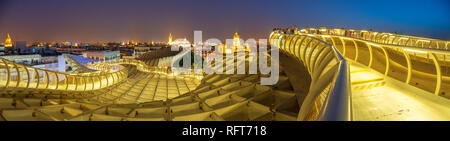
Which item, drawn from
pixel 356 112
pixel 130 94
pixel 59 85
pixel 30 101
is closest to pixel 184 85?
pixel 130 94

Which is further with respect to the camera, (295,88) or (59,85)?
(59,85)

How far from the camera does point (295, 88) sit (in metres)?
6.51
